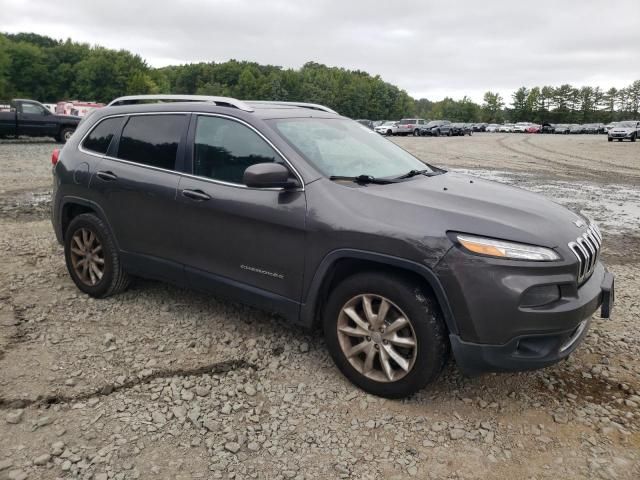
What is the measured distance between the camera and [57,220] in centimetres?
482

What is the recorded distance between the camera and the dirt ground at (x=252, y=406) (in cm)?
265

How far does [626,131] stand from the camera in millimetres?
36375

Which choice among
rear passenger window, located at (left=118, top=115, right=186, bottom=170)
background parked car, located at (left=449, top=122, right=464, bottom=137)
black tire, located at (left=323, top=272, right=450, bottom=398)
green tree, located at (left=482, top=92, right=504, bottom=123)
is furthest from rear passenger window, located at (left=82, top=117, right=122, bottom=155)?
green tree, located at (left=482, top=92, right=504, bottom=123)

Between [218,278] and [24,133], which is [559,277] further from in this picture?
[24,133]

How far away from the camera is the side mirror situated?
10.5ft

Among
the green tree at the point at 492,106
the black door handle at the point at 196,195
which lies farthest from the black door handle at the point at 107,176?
the green tree at the point at 492,106

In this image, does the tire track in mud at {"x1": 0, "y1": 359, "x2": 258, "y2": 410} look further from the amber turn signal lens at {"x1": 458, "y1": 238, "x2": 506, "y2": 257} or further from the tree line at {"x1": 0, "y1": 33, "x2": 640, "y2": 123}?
the tree line at {"x1": 0, "y1": 33, "x2": 640, "y2": 123}

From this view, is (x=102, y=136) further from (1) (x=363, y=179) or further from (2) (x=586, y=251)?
(2) (x=586, y=251)

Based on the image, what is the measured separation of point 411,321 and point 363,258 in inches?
17.6

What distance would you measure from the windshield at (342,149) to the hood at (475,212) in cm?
33

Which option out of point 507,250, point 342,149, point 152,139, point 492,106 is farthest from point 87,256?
point 492,106

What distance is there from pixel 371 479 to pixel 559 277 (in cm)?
142

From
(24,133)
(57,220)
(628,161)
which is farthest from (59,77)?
(57,220)

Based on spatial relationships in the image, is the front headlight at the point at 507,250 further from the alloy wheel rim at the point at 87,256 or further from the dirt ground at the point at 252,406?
the alloy wheel rim at the point at 87,256
